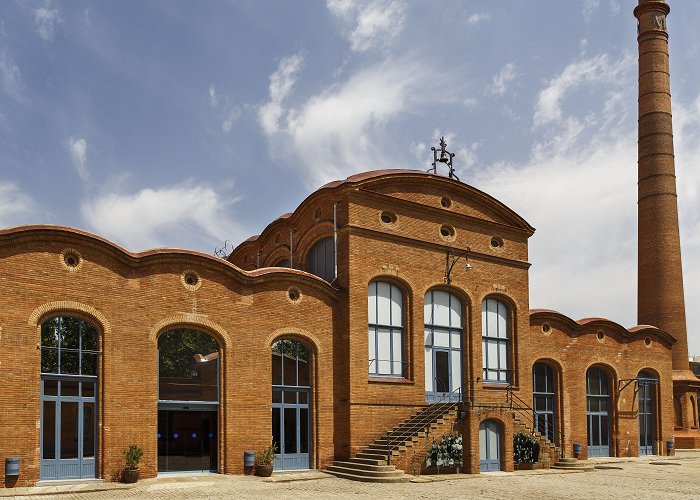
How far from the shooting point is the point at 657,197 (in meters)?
38.4

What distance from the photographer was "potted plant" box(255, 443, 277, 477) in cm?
2141

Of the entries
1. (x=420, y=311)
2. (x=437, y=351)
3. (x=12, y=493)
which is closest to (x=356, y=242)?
(x=420, y=311)

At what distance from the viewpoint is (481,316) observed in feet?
88.8

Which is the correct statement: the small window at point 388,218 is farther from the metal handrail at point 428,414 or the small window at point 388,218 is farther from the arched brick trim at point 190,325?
the arched brick trim at point 190,325

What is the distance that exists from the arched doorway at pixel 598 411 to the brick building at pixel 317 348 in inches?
3.2

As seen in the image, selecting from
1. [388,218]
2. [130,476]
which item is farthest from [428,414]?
[130,476]

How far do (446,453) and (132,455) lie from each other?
9285 millimetres

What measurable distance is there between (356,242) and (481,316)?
5841 millimetres

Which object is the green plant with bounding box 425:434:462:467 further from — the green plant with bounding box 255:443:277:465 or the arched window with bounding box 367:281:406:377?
the green plant with bounding box 255:443:277:465

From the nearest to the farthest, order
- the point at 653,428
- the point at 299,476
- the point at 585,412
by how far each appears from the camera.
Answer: the point at 299,476
the point at 585,412
the point at 653,428

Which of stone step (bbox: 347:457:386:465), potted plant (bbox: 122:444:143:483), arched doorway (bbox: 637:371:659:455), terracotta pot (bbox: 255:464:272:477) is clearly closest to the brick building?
stone step (bbox: 347:457:386:465)

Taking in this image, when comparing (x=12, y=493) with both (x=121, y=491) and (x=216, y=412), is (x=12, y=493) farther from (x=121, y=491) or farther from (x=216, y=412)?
(x=216, y=412)

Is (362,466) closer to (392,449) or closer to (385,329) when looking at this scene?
(392,449)

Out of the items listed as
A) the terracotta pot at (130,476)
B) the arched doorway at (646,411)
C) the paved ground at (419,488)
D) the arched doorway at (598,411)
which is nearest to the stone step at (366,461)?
the paved ground at (419,488)
